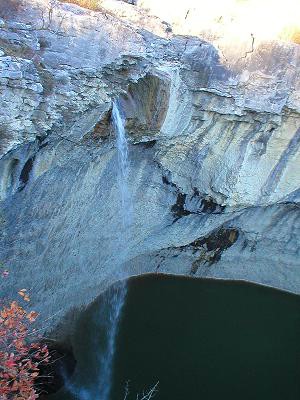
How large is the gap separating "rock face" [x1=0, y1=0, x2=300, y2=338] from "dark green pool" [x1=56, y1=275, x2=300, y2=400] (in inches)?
24.1

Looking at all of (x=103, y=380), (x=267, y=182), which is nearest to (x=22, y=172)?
(x=103, y=380)

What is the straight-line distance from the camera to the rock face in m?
6.23

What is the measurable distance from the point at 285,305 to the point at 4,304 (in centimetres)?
733

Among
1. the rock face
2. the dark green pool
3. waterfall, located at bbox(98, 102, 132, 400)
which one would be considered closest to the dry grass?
the rock face

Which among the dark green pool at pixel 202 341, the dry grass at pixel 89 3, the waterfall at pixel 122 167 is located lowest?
the dark green pool at pixel 202 341

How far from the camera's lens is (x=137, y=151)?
848cm

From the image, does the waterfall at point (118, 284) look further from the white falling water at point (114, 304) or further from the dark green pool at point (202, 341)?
the dark green pool at point (202, 341)

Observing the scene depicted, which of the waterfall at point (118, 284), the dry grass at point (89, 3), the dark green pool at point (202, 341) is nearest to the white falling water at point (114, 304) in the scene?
the waterfall at point (118, 284)

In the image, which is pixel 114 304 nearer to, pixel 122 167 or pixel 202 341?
pixel 202 341

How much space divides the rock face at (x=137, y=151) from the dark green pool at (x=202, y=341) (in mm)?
613

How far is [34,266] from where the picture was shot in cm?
759

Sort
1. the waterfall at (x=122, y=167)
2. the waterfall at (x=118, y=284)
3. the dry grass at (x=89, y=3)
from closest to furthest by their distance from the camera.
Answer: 1. the dry grass at (x=89, y=3)
2. the waterfall at (x=122, y=167)
3. the waterfall at (x=118, y=284)

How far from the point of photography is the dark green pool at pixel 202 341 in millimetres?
8539

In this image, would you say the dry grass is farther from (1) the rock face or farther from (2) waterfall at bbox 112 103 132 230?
(2) waterfall at bbox 112 103 132 230
